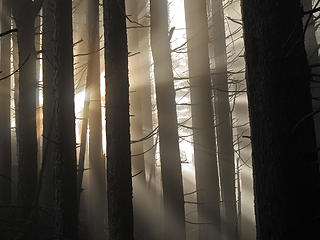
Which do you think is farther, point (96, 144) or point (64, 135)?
point (96, 144)

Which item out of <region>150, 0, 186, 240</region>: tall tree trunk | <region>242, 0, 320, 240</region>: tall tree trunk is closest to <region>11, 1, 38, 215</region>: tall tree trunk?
<region>150, 0, 186, 240</region>: tall tree trunk

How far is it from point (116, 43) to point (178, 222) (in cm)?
427

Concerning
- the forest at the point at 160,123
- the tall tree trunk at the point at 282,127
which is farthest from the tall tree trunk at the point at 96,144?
the tall tree trunk at the point at 282,127

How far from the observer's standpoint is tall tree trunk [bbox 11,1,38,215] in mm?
7020

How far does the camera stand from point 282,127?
250cm

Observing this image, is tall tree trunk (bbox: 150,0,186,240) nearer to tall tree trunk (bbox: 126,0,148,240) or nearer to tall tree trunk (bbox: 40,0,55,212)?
tall tree trunk (bbox: 40,0,55,212)

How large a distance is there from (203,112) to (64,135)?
13.1 ft

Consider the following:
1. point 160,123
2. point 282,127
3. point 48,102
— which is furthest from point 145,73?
point 282,127

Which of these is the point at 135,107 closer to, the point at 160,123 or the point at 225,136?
the point at 225,136

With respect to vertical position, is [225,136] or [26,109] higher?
[26,109]

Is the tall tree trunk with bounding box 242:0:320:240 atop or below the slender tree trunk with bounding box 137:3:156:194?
below

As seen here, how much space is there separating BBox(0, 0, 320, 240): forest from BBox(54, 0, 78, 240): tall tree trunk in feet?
0.06

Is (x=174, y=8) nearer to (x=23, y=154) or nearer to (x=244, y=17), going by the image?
(x=23, y=154)

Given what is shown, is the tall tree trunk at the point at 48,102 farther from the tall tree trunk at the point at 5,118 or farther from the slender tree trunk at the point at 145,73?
the slender tree trunk at the point at 145,73
